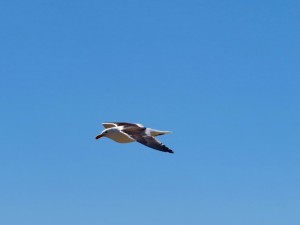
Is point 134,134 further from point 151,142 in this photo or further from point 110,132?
point 110,132

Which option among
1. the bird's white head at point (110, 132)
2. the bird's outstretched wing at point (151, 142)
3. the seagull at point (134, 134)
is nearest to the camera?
the bird's outstretched wing at point (151, 142)

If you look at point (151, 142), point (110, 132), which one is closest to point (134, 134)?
point (151, 142)

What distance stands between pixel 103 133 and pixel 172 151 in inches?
526

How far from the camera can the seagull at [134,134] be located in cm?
5605

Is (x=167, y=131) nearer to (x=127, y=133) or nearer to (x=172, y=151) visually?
(x=127, y=133)

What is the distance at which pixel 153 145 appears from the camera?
55.4 metres

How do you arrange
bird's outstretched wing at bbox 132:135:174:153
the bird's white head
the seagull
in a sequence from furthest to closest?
the bird's white head < the seagull < bird's outstretched wing at bbox 132:135:174:153

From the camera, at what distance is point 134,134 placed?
2355 inches

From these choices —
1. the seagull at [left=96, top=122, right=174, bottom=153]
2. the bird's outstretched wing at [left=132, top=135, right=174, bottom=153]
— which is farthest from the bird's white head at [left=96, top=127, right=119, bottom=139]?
the bird's outstretched wing at [left=132, top=135, right=174, bottom=153]

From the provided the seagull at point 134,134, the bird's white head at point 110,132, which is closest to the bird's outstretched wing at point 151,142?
the seagull at point 134,134

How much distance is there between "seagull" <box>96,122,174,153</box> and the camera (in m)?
56.1

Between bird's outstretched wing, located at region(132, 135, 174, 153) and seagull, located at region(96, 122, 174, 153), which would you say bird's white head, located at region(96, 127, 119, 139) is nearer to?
seagull, located at region(96, 122, 174, 153)

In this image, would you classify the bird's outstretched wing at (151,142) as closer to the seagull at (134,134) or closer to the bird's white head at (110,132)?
the seagull at (134,134)

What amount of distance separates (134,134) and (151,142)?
3775 mm
